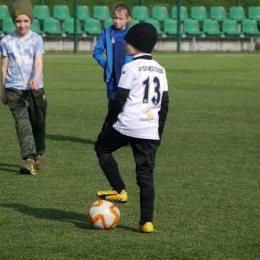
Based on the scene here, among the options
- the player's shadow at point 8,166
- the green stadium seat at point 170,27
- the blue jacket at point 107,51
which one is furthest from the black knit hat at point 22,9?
the green stadium seat at point 170,27

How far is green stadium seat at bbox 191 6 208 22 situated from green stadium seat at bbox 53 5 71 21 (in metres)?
6.19

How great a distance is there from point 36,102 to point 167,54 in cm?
2305

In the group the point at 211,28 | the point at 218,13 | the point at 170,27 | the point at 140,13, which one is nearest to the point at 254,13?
the point at 218,13

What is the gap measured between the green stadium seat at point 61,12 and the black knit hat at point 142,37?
27.2 metres

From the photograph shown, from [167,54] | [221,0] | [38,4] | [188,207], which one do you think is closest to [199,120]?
[188,207]

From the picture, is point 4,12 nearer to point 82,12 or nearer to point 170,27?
point 82,12

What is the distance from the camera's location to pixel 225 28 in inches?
1348

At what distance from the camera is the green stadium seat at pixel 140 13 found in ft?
109

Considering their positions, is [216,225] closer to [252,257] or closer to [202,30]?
[252,257]

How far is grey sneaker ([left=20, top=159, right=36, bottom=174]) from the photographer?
7949 millimetres

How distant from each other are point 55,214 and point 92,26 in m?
25.7

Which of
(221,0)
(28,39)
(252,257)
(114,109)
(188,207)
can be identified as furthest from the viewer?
(221,0)

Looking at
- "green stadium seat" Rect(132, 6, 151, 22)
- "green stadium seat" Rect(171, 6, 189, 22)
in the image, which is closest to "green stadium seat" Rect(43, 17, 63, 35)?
"green stadium seat" Rect(132, 6, 151, 22)

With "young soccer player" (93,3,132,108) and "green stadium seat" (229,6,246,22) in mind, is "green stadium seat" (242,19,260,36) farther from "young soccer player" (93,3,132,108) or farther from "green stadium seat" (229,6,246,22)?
"young soccer player" (93,3,132,108)
